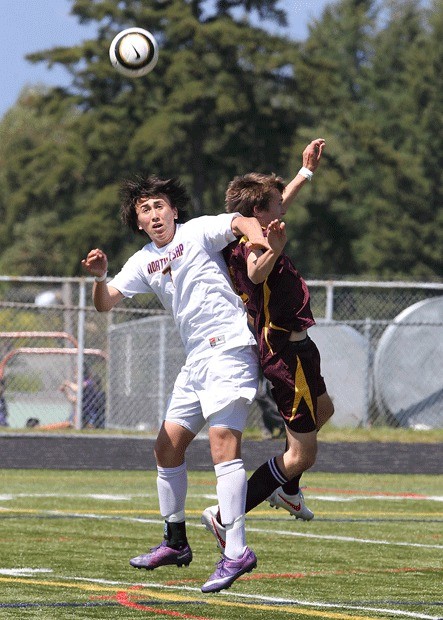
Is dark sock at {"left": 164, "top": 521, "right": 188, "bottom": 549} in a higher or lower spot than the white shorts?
lower

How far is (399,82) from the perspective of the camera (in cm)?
6994

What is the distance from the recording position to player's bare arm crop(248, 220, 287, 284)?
21.1 ft

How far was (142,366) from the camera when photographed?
2078cm

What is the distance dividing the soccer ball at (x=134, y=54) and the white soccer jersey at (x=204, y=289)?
3205 mm

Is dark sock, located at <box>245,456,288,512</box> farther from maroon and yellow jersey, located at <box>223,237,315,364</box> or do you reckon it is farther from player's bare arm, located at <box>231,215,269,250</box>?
player's bare arm, located at <box>231,215,269,250</box>

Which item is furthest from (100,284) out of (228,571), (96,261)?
(228,571)

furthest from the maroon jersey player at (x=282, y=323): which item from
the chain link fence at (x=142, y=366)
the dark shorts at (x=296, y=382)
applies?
the chain link fence at (x=142, y=366)

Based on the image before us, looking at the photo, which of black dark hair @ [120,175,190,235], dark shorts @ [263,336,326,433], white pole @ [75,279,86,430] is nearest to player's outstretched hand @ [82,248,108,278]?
black dark hair @ [120,175,190,235]

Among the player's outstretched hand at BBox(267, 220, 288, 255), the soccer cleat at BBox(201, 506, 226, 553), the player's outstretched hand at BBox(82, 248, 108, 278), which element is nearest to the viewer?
the player's outstretched hand at BBox(267, 220, 288, 255)

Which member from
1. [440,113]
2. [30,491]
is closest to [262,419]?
[30,491]

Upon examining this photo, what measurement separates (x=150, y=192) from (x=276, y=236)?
1.04 metres

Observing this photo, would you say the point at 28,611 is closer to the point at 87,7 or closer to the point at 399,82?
the point at 87,7

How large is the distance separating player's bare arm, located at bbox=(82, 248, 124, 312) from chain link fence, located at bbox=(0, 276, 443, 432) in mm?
12515

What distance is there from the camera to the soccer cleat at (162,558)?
7.18 metres
